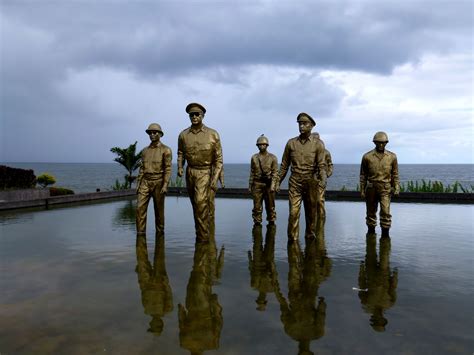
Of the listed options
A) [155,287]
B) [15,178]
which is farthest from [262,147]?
[15,178]

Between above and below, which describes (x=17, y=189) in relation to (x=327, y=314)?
above

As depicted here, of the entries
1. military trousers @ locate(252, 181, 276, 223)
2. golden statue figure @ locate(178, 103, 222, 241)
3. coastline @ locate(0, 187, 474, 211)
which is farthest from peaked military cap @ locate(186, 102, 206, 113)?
coastline @ locate(0, 187, 474, 211)

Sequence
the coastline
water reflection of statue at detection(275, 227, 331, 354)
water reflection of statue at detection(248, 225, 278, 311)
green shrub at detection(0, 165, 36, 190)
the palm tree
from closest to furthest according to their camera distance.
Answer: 1. water reflection of statue at detection(275, 227, 331, 354)
2. water reflection of statue at detection(248, 225, 278, 311)
3. the coastline
4. green shrub at detection(0, 165, 36, 190)
5. the palm tree

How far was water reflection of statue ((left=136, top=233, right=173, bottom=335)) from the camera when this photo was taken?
3990 millimetres

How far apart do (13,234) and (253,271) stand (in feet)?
20.1

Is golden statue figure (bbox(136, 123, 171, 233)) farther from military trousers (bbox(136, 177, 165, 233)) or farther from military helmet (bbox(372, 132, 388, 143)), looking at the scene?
military helmet (bbox(372, 132, 388, 143))

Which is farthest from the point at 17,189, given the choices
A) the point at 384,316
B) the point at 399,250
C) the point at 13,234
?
the point at 384,316

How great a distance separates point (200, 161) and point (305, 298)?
412cm

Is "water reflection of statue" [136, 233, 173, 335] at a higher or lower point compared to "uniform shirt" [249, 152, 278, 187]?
lower

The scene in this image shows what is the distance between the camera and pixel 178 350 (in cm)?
324

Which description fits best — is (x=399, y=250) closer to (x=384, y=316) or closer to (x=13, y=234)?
(x=384, y=316)

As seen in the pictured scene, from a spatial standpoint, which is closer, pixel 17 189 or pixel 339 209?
pixel 339 209

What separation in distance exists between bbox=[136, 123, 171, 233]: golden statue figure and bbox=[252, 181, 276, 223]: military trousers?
9.00ft

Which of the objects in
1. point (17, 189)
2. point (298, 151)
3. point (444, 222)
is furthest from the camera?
point (17, 189)
